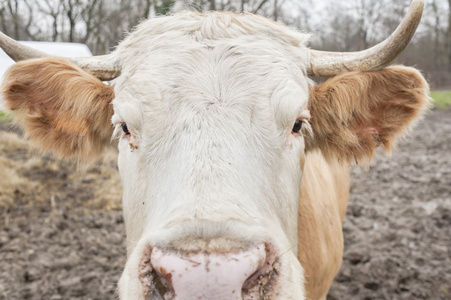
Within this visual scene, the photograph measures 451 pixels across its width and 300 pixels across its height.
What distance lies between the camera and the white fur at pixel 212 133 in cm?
148

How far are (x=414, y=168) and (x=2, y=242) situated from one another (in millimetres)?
7288

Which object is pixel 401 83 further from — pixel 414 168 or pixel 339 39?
pixel 339 39

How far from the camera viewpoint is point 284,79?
2014 millimetres

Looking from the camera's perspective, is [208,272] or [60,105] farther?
[60,105]

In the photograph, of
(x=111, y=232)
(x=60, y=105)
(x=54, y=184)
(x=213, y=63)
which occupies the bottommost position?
(x=54, y=184)

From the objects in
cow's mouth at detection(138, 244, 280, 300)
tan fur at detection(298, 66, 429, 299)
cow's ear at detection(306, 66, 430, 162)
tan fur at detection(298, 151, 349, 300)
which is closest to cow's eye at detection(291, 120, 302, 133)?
tan fur at detection(298, 66, 429, 299)

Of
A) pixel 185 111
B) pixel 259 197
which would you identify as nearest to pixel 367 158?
pixel 259 197

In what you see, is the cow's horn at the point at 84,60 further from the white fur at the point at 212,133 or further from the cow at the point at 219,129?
the white fur at the point at 212,133

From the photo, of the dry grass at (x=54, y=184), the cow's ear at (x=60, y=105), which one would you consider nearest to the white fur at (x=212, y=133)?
the cow's ear at (x=60, y=105)

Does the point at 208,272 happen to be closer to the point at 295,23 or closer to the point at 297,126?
the point at 297,126

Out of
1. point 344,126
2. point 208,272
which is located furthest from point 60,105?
point 344,126

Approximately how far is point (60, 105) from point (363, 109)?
6.33ft

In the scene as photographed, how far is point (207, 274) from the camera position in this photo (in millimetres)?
1294

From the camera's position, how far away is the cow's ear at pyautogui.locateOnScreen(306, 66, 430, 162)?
2.33 metres
